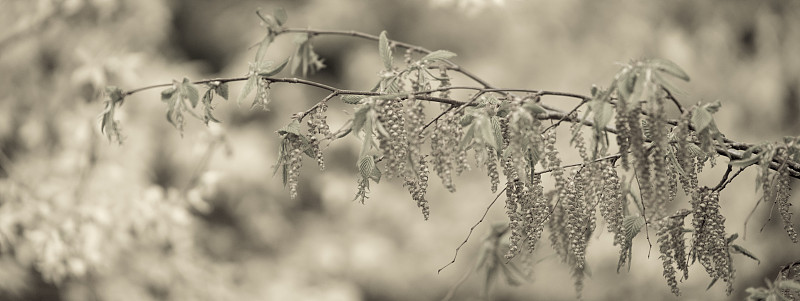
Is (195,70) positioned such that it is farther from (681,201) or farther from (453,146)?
(453,146)

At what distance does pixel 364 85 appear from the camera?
5441 millimetres

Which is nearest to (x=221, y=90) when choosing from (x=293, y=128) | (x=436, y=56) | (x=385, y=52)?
(x=293, y=128)

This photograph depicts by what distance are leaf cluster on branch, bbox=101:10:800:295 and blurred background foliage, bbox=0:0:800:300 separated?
2786 millimetres

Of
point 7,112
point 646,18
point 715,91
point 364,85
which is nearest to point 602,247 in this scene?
point 715,91

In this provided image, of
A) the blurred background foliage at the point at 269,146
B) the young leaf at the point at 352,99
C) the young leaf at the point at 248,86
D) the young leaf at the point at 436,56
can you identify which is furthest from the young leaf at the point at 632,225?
the blurred background foliage at the point at 269,146

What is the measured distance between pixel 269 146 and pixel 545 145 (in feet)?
12.9

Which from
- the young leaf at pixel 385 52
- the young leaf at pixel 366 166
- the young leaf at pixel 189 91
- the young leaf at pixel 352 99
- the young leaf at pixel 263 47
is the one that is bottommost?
the young leaf at pixel 366 166

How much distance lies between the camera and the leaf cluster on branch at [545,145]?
142 cm

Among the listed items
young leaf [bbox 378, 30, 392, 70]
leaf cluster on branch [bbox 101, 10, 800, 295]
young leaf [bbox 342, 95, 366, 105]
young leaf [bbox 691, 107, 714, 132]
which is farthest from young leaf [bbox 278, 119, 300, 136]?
young leaf [bbox 691, 107, 714, 132]

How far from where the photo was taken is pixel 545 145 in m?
1.70

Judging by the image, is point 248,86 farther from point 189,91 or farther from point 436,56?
point 436,56

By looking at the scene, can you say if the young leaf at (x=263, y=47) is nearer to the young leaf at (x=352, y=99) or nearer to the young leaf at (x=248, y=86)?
the young leaf at (x=248, y=86)

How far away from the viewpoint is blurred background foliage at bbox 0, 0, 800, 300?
470 cm

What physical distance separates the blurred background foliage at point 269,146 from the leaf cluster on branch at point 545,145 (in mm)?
2786
